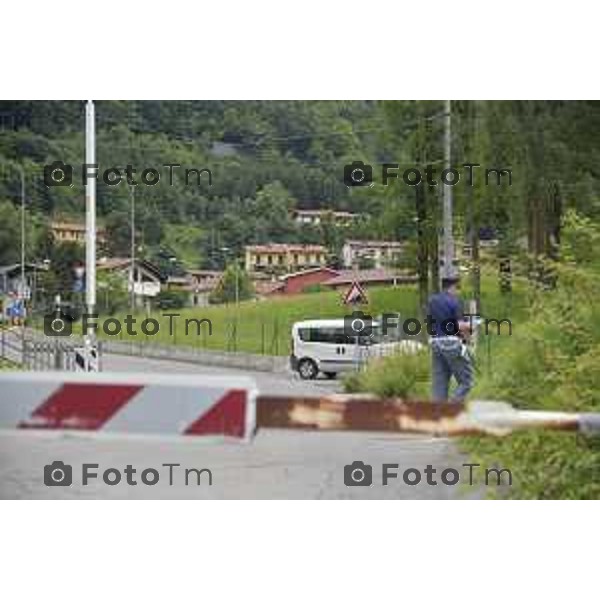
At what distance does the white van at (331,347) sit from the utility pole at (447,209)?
1.03ft

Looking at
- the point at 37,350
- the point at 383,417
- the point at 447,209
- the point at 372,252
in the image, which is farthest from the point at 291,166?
the point at 383,417

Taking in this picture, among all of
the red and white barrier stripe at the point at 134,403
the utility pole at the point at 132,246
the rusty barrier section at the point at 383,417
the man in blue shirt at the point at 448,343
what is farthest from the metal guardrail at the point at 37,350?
the rusty barrier section at the point at 383,417

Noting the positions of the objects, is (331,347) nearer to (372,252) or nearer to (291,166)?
(372,252)

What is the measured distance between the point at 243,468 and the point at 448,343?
0.85 m

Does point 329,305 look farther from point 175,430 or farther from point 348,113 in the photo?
point 175,430

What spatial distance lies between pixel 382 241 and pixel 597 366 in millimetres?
901

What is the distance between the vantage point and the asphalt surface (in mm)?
3934

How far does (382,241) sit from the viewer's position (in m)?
4.44

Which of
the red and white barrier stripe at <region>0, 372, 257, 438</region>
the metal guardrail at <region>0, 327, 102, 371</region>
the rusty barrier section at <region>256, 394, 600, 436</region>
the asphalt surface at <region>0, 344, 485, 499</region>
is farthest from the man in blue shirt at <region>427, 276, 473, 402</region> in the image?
the red and white barrier stripe at <region>0, 372, 257, 438</region>

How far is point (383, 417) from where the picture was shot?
2.73 metres

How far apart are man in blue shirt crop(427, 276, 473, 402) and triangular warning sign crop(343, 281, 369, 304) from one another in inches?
9.5

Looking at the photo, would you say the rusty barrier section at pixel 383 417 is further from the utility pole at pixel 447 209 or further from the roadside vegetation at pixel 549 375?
the utility pole at pixel 447 209
